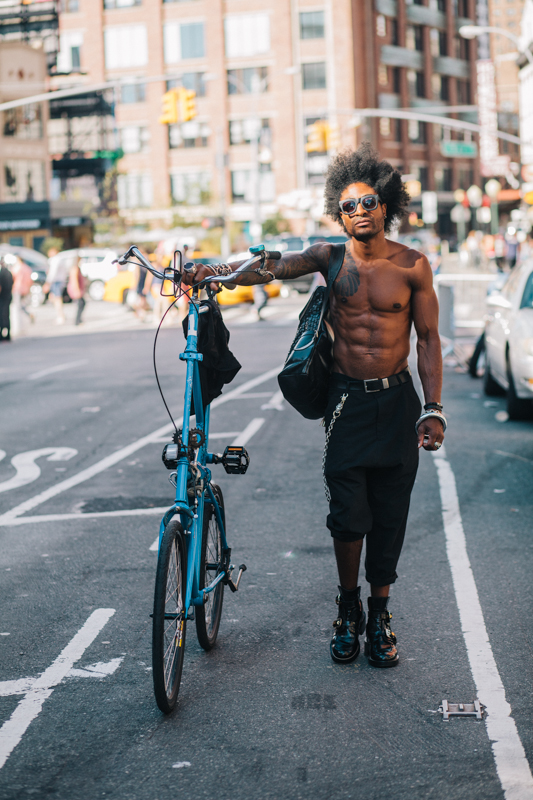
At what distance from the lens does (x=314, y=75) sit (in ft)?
226

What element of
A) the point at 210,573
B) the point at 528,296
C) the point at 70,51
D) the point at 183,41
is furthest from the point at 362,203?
the point at 70,51

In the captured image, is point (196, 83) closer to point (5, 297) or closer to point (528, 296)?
point (5, 297)

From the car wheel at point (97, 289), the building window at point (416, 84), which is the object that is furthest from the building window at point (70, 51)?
the car wheel at point (97, 289)

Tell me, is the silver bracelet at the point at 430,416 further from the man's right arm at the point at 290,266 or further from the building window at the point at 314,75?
the building window at the point at 314,75

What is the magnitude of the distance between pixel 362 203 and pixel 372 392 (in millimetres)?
797

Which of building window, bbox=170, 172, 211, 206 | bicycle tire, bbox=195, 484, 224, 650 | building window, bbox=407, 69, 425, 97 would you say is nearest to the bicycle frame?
bicycle tire, bbox=195, 484, 224, 650

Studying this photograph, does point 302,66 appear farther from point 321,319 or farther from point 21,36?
point 321,319

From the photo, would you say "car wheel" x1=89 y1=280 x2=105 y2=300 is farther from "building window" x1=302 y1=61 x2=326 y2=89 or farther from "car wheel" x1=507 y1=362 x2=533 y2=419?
"building window" x1=302 y1=61 x2=326 y2=89

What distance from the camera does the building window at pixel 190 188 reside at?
62.8 meters

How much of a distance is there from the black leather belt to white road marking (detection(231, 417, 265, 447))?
5286mm

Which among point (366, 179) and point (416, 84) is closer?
point (366, 179)

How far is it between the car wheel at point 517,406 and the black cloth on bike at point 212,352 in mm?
6905

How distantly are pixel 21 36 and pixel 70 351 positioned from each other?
4010 centimetres

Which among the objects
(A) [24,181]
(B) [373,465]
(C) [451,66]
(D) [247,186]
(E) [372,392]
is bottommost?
(B) [373,465]
